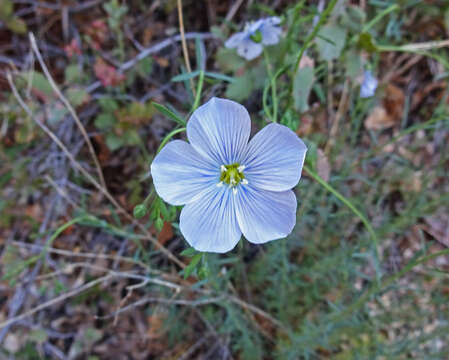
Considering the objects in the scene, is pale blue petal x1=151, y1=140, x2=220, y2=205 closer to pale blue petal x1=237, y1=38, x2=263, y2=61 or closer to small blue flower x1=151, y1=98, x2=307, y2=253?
small blue flower x1=151, y1=98, x2=307, y2=253

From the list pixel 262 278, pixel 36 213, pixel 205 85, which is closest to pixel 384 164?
pixel 262 278

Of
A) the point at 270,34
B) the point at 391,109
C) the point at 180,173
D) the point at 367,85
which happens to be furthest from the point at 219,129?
the point at 391,109

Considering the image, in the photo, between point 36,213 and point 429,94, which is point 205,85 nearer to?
point 36,213

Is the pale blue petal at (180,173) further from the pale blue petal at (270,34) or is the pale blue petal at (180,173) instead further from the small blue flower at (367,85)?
the small blue flower at (367,85)

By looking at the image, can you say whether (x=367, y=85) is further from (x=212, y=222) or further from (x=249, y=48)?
(x=212, y=222)

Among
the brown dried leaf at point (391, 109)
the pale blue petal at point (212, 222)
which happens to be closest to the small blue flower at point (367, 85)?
the brown dried leaf at point (391, 109)

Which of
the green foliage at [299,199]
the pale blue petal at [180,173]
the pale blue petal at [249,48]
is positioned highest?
the pale blue petal at [249,48]
